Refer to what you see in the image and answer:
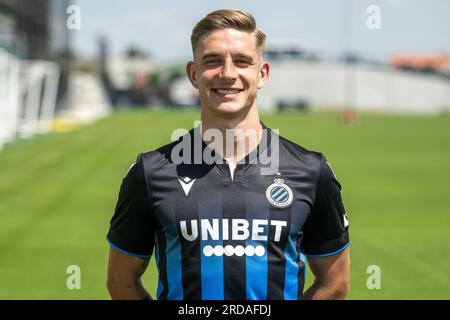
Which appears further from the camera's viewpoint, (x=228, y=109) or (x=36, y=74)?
(x=36, y=74)

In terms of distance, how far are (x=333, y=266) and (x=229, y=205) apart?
0.54m

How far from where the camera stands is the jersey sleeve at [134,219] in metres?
2.84

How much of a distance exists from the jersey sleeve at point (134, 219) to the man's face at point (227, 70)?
449mm

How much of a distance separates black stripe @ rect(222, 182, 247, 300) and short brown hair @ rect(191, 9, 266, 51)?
0.59 meters

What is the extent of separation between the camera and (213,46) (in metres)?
2.59

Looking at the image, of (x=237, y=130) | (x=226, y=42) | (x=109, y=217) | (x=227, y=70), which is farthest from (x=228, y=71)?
(x=109, y=217)

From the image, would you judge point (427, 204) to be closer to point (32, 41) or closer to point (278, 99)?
point (32, 41)

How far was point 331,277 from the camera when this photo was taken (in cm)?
295

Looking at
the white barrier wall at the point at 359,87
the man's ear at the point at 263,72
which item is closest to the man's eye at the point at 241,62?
the man's ear at the point at 263,72


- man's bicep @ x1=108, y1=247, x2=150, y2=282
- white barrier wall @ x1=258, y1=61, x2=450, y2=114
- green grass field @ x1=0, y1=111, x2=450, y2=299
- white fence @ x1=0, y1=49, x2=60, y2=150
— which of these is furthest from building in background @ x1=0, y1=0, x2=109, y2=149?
white barrier wall @ x1=258, y1=61, x2=450, y2=114

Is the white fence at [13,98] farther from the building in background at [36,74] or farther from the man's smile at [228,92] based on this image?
the man's smile at [228,92]

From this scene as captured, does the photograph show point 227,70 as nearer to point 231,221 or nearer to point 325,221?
point 231,221

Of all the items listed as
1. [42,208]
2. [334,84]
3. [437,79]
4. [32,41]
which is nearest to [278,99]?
[334,84]
